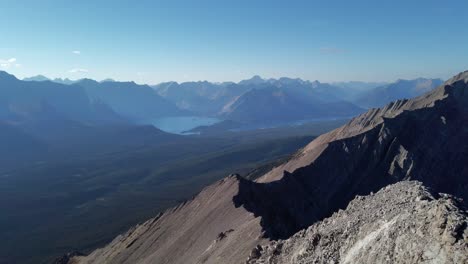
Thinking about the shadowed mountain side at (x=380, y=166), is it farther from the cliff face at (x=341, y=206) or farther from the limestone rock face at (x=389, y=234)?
the limestone rock face at (x=389, y=234)

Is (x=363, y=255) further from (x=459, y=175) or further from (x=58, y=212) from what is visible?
(x=58, y=212)

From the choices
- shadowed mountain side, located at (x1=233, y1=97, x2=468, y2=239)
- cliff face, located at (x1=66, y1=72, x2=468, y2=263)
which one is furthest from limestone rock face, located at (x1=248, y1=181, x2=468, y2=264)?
shadowed mountain side, located at (x1=233, y1=97, x2=468, y2=239)

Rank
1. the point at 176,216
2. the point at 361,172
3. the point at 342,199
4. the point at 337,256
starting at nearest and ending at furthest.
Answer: the point at 337,256 → the point at 176,216 → the point at 342,199 → the point at 361,172

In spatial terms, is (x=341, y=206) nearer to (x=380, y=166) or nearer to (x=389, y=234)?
(x=380, y=166)

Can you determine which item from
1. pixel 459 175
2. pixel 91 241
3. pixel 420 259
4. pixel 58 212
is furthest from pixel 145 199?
pixel 420 259

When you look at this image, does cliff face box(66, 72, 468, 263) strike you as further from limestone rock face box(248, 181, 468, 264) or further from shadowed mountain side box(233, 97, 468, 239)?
shadowed mountain side box(233, 97, 468, 239)

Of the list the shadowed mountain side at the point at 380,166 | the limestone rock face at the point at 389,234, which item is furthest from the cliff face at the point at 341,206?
the shadowed mountain side at the point at 380,166
